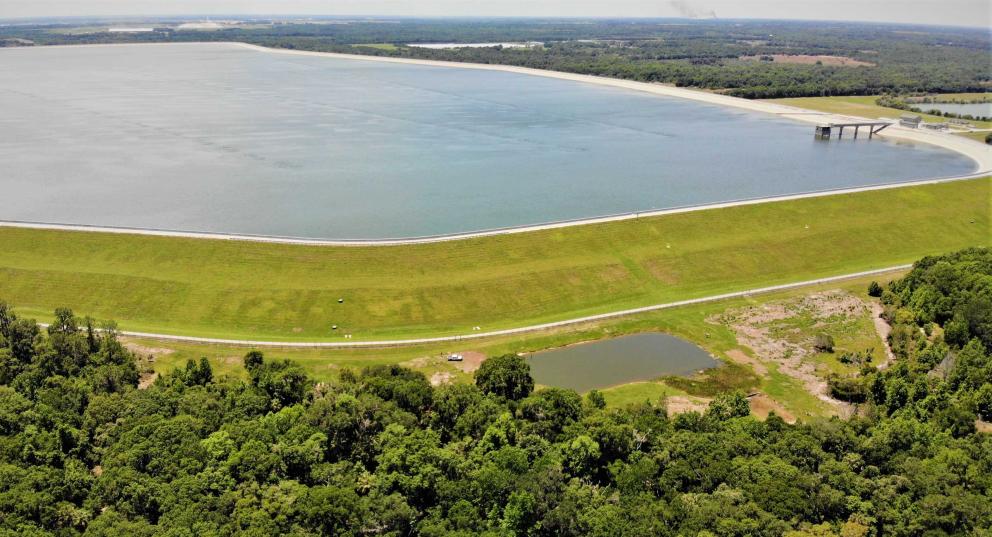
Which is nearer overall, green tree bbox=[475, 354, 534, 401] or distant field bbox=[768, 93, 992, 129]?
A: green tree bbox=[475, 354, 534, 401]

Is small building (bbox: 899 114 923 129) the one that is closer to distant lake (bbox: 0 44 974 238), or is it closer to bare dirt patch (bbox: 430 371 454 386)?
distant lake (bbox: 0 44 974 238)

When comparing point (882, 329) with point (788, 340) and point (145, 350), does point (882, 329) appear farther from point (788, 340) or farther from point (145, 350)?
point (145, 350)

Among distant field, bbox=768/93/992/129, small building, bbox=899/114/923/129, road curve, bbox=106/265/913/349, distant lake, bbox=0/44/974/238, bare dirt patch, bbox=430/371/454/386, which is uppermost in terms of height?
distant field, bbox=768/93/992/129

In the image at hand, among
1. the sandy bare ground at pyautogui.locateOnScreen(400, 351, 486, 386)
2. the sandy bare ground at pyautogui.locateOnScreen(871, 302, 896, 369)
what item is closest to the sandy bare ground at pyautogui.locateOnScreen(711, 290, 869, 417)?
the sandy bare ground at pyautogui.locateOnScreen(871, 302, 896, 369)

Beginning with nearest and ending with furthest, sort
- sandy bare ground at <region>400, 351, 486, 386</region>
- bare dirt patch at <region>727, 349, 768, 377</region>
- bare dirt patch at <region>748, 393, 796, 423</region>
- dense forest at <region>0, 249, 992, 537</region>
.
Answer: dense forest at <region>0, 249, 992, 537</region>
bare dirt patch at <region>748, 393, 796, 423</region>
sandy bare ground at <region>400, 351, 486, 386</region>
bare dirt patch at <region>727, 349, 768, 377</region>

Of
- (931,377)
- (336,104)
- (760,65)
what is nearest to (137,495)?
(931,377)

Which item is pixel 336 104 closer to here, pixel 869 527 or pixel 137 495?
pixel 137 495
